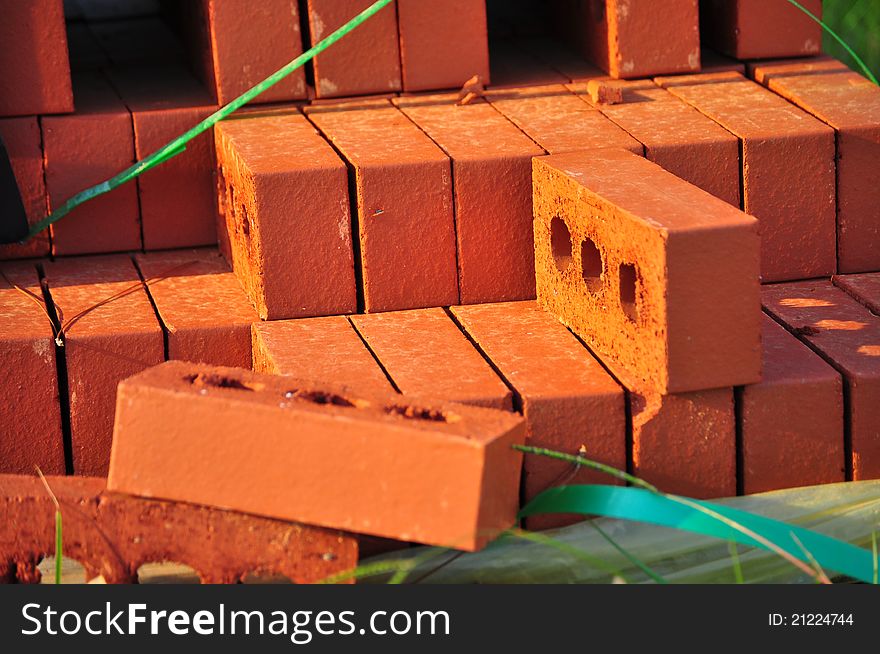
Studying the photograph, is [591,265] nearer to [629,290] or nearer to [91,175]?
[629,290]

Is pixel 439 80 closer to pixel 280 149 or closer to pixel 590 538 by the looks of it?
pixel 280 149

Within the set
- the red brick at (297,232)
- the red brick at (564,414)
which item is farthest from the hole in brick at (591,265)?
the red brick at (297,232)

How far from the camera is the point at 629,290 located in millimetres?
3721

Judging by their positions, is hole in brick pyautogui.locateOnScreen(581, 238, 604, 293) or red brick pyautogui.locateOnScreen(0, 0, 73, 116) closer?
hole in brick pyautogui.locateOnScreen(581, 238, 604, 293)

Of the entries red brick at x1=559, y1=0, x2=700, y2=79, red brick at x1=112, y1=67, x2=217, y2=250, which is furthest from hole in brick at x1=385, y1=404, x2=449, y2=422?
red brick at x1=559, y1=0, x2=700, y2=79

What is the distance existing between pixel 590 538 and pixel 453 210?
1.05 metres

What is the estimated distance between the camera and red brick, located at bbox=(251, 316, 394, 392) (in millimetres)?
3611

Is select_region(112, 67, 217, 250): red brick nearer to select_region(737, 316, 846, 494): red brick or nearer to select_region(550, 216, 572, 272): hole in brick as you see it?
select_region(550, 216, 572, 272): hole in brick

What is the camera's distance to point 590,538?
351cm

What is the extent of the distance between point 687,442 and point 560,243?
0.72 meters

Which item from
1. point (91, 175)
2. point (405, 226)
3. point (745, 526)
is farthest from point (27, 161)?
point (745, 526)

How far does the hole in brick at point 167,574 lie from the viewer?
11.6 ft

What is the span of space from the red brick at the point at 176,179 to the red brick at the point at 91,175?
4cm

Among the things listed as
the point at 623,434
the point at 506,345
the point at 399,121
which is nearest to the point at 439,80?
the point at 399,121
